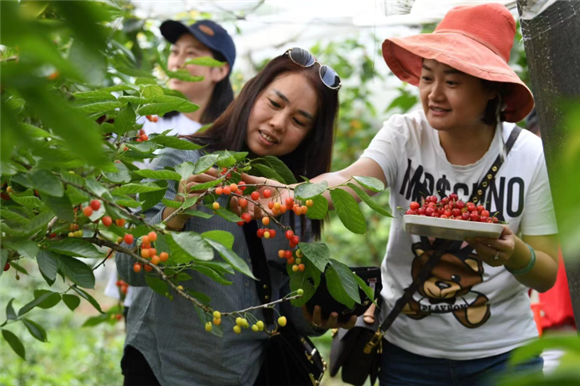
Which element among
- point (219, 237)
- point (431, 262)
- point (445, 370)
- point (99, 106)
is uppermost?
point (99, 106)

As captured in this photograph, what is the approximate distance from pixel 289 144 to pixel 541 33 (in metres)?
0.74

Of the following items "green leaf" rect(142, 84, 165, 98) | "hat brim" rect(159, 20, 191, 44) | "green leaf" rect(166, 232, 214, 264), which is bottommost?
"green leaf" rect(166, 232, 214, 264)

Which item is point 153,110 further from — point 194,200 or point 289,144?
point 289,144

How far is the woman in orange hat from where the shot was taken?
79.8 inches

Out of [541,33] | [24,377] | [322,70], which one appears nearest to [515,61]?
[322,70]

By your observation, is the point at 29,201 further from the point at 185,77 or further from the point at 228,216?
the point at 185,77

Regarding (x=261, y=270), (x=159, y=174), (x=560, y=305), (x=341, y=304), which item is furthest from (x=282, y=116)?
(x=560, y=305)

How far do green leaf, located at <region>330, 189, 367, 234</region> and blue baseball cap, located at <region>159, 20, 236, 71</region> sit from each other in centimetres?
185

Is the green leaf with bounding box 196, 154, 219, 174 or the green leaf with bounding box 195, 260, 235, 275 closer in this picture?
the green leaf with bounding box 195, 260, 235, 275

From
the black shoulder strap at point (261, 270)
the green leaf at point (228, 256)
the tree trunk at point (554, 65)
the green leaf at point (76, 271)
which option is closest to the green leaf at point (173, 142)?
the green leaf at point (76, 271)

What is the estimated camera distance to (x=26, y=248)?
1.19 meters

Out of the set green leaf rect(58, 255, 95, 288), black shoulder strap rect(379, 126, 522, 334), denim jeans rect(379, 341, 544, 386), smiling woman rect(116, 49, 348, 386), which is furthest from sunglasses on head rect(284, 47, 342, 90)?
green leaf rect(58, 255, 95, 288)

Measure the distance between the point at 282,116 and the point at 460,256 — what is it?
664 millimetres

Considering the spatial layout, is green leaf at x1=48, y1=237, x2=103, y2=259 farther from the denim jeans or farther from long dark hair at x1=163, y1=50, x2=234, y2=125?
long dark hair at x1=163, y1=50, x2=234, y2=125
